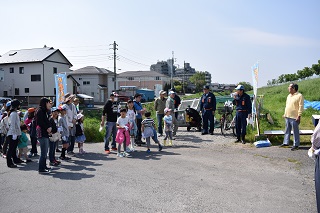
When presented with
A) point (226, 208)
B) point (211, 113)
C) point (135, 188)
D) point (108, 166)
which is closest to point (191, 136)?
point (211, 113)

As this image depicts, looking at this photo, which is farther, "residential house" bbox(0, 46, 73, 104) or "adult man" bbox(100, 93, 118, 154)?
"residential house" bbox(0, 46, 73, 104)

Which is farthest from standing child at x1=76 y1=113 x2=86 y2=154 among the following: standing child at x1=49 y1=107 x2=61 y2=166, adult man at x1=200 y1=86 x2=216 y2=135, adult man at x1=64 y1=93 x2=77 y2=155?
adult man at x1=200 y1=86 x2=216 y2=135

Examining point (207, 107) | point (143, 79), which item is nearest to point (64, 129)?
point (207, 107)

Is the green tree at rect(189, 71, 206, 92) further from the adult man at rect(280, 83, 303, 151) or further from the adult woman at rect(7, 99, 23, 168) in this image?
the adult woman at rect(7, 99, 23, 168)

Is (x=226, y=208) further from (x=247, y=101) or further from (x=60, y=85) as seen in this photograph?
(x=60, y=85)

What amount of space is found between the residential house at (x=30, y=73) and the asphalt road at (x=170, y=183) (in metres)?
38.8

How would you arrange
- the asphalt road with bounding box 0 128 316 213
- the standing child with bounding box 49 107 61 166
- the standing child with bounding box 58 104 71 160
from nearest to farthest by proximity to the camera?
the asphalt road with bounding box 0 128 316 213
the standing child with bounding box 49 107 61 166
the standing child with bounding box 58 104 71 160

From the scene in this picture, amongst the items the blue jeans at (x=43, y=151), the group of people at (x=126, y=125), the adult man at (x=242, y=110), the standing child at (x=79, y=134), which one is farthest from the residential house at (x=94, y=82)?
the blue jeans at (x=43, y=151)

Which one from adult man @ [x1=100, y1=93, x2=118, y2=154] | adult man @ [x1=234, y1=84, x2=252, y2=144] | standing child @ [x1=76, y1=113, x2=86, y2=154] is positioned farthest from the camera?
adult man @ [x1=234, y1=84, x2=252, y2=144]

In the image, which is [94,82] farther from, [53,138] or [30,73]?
[53,138]

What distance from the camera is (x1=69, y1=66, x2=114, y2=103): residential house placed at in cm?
5834

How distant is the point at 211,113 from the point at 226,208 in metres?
7.15

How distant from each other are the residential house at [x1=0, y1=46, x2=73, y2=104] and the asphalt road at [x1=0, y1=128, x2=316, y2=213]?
→ 3879 centimetres

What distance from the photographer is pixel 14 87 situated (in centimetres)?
4553
